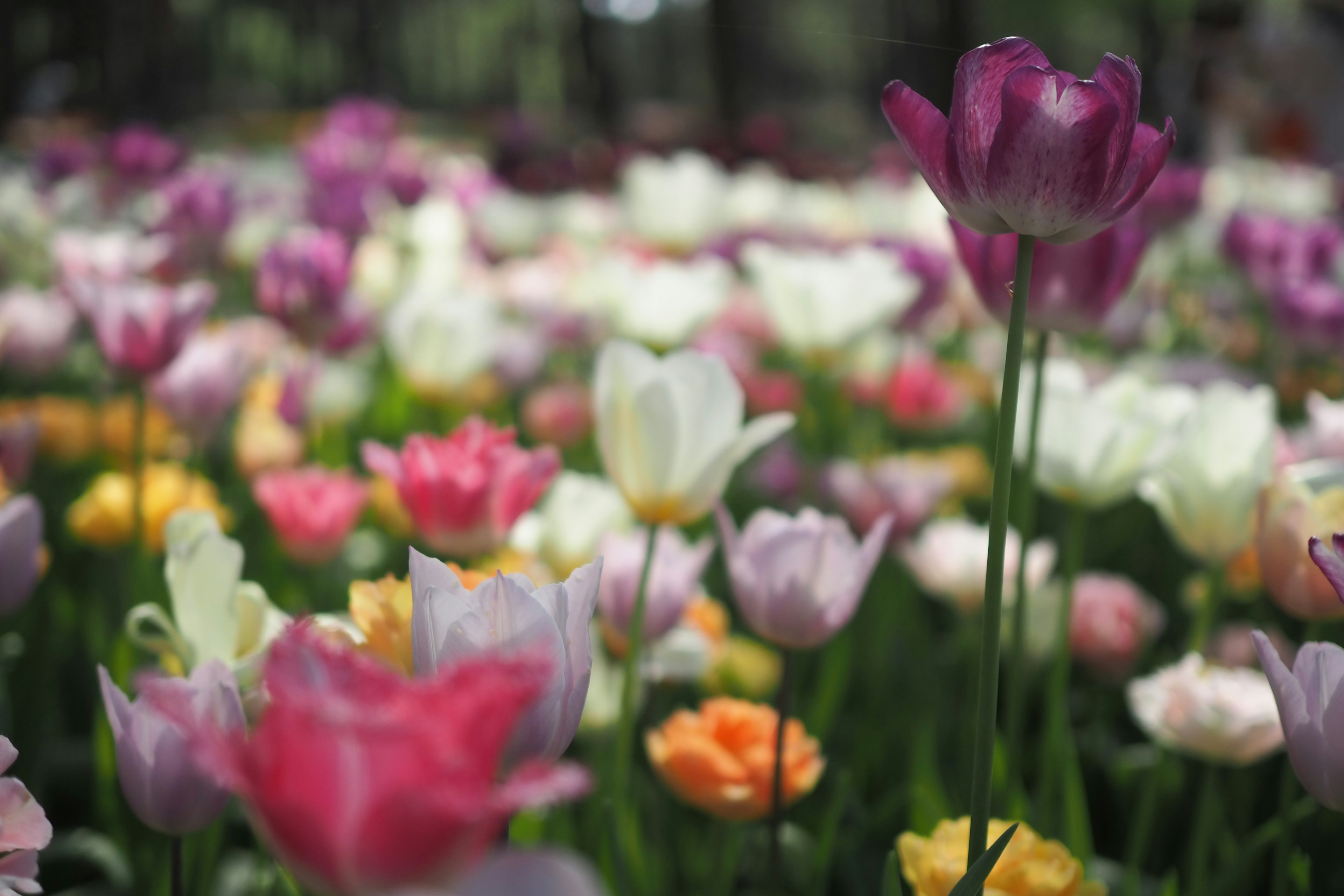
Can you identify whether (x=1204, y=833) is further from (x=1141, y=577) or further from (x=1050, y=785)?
(x=1141, y=577)

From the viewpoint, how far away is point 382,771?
0.29 metres

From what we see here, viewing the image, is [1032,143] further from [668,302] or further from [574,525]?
[668,302]

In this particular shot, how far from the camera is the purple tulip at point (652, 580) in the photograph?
0.98m

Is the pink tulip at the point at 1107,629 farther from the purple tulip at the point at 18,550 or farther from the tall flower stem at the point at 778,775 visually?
the purple tulip at the point at 18,550

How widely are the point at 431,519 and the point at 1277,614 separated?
1434mm

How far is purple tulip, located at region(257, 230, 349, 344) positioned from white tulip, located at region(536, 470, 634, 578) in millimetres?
557

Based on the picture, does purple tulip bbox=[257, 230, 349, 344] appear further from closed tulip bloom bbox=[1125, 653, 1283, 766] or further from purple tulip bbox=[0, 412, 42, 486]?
closed tulip bloom bbox=[1125, 653, 1283, 766]

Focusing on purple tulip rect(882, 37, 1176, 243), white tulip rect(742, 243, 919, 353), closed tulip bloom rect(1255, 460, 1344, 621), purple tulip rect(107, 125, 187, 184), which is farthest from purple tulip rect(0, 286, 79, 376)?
closed tulip bloom rect(1255, 460, 1344, 621)

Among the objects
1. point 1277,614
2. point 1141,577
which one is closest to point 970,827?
point 1277,614

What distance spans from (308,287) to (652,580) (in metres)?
0.78

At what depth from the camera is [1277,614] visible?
5.63ft

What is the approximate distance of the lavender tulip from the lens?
451 mm

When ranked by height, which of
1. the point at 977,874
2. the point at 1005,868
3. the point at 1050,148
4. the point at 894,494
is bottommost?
the point at 894,494

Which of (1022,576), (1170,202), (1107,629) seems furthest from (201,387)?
(1170,202)
